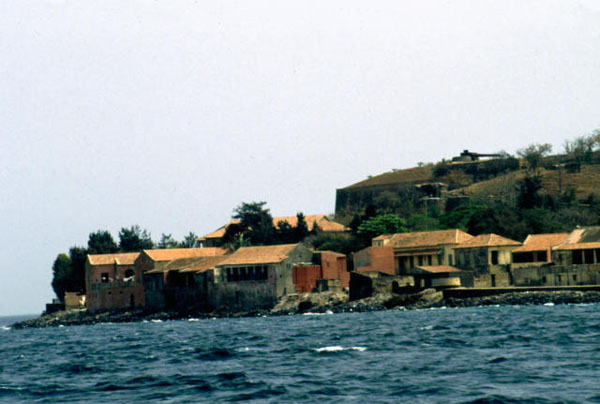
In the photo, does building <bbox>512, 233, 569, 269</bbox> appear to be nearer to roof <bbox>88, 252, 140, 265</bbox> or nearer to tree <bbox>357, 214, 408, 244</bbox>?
tree <bbox>357, 214, 408, 244</bbox>

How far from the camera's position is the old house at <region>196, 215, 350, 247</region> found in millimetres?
119812

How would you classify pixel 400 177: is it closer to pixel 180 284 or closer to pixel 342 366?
pixel 180 284

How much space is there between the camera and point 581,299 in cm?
7256

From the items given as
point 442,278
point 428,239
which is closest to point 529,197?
point 428,239

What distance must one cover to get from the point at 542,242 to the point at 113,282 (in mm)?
48166

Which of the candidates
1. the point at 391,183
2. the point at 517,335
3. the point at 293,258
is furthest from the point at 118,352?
the point at 391,183

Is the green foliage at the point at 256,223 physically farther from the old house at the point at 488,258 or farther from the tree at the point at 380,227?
the old house at the point at 488,258

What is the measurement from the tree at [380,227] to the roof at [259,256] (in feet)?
40.1

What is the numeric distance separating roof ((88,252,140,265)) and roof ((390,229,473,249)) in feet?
117

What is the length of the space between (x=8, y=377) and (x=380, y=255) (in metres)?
57.6

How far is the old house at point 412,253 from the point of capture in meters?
91.1

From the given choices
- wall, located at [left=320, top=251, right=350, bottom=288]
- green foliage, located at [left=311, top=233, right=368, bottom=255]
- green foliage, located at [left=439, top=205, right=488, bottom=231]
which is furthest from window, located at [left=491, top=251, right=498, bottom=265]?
green foliage, located at [left=311, top=233, right=368, bottom=255]

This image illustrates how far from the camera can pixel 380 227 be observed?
104m

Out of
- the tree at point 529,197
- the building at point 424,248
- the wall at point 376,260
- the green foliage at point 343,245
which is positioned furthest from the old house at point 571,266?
the tree at point 529,197
